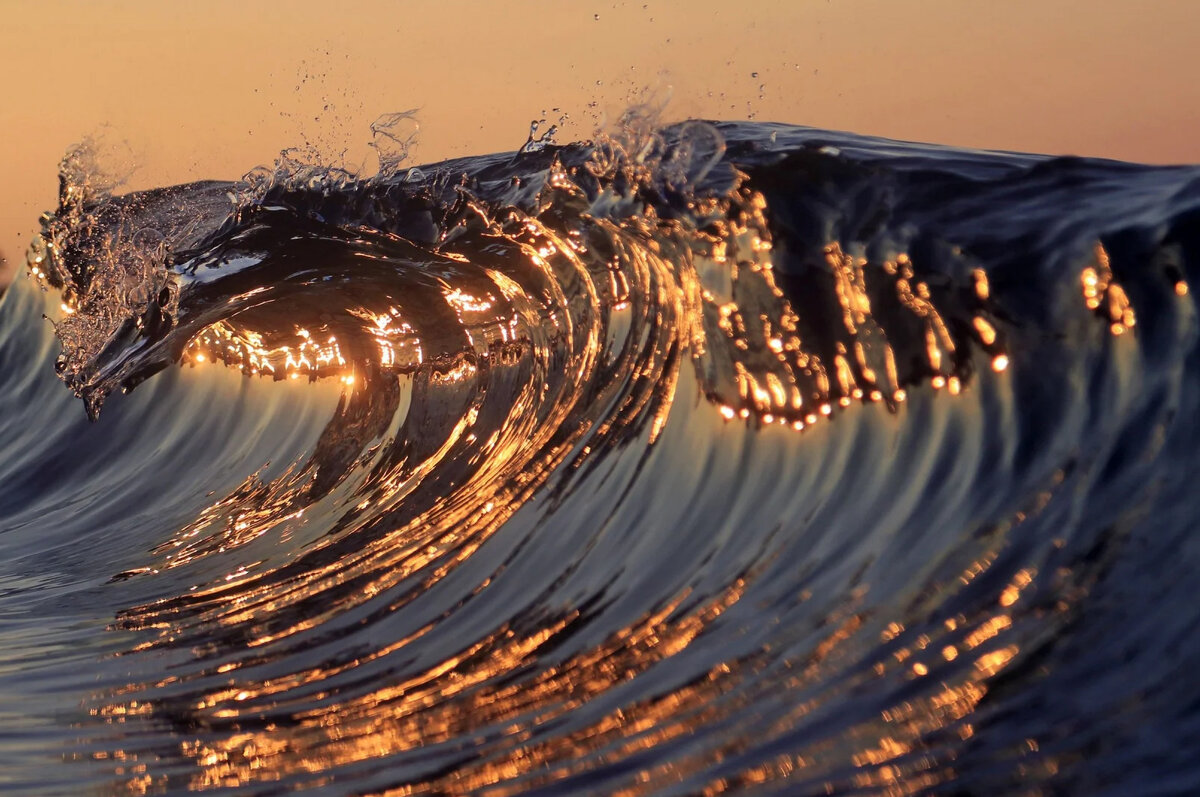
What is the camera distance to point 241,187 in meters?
3.72

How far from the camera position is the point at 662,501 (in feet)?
8.29

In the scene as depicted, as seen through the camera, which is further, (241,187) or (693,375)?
(241,187)

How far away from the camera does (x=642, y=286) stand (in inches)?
124

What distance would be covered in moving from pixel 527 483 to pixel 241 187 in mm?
1443

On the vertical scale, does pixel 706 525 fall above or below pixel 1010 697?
above

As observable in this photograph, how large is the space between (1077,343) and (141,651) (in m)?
1.77

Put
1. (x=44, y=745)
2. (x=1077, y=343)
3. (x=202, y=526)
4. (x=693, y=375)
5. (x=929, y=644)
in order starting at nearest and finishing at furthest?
1. (x=929, y=644)
2. (x=44, y=745)
3. (x=1077, y=343)
4. (x=693, y=375)
5. (x=202, y=526)

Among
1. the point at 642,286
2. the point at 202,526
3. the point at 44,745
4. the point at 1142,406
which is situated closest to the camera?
the point at 44,745

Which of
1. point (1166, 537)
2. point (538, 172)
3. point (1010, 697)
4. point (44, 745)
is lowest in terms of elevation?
point (1010, 697)

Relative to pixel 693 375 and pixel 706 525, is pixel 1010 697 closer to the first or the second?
pixel 706 525

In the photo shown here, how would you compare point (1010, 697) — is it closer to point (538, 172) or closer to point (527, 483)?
point (527, 483)

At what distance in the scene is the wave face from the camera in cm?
153

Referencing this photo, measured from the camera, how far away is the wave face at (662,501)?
153 cm

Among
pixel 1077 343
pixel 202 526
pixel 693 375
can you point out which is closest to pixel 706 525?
pixel 693 375
